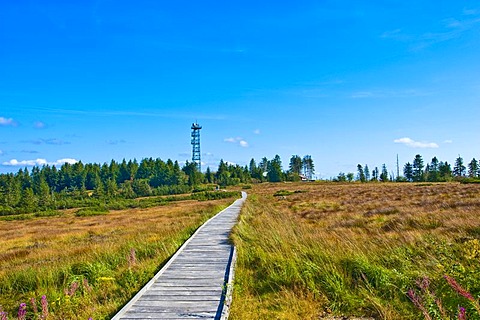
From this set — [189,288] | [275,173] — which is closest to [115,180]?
[275,173]

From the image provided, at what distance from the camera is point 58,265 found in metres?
9.95

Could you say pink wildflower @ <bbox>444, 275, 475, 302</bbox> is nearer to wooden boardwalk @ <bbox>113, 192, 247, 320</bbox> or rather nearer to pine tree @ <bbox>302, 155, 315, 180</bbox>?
wooden boardwalk @ <bbox>113, 192, 247, 320</bbox>

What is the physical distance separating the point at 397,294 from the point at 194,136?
84588mm

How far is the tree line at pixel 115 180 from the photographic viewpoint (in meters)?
75.4

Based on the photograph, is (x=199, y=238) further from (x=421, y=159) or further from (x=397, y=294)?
(x=421, y=159)

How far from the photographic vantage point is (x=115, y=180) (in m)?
117

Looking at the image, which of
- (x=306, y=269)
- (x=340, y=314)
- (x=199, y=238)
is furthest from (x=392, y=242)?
(x=199, y=238)

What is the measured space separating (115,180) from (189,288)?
11893 centimetres

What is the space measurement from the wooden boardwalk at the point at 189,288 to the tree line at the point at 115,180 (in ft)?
227

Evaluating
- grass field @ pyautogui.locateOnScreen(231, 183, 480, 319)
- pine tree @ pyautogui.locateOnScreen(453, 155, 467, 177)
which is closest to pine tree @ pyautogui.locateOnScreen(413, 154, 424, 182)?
pine tree @ pyautogui.locateOnScreen(453, 155, 467, 177)

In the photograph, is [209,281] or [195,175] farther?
[195,175]

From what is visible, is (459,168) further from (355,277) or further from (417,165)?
(355,277)

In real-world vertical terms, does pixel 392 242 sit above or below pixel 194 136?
below

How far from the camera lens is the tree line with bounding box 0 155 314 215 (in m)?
75.4
